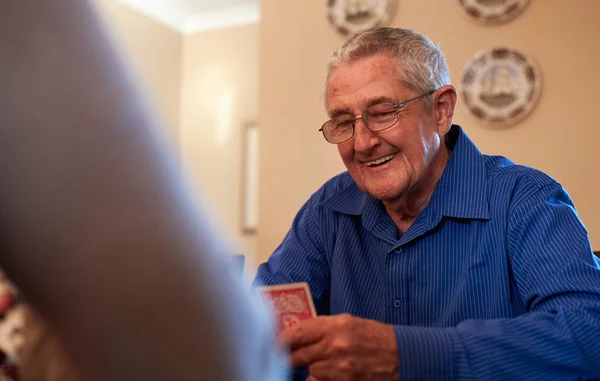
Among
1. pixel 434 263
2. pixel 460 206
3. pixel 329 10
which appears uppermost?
pixel 329 10

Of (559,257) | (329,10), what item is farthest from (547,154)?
(559,257)

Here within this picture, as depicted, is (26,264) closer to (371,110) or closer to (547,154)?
(371,110)

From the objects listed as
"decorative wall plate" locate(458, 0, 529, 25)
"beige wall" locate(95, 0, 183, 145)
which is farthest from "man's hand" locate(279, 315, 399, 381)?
"beige wall" locate(95, 0, 183, 145)

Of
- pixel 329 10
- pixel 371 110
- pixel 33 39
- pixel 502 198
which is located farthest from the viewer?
pixel 329 10

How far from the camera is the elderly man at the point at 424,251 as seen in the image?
85cm

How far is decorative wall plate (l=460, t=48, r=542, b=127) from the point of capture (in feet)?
8.40

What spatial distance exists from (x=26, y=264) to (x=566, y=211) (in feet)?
3.74

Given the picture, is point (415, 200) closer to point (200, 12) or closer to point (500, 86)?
point (500, 86)

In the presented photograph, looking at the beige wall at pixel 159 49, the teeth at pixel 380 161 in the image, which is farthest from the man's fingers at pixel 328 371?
the beige wall at pixel 159 49

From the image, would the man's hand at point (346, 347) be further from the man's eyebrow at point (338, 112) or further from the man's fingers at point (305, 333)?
the man's eyebrow at point (338, 112)

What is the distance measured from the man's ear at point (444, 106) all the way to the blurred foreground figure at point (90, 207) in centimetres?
125

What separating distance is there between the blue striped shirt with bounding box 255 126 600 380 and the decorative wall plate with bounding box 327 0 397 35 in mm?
1507

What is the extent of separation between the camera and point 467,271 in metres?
1.21

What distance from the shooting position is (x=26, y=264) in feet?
0.76
